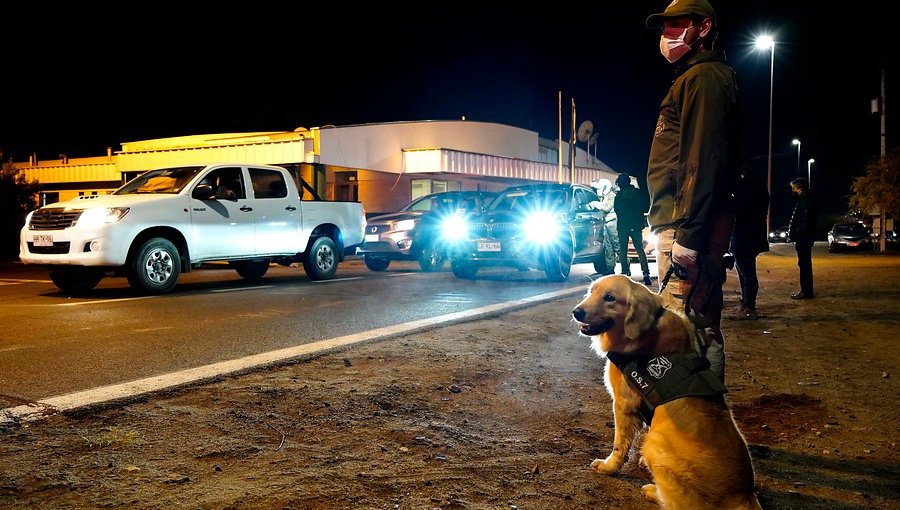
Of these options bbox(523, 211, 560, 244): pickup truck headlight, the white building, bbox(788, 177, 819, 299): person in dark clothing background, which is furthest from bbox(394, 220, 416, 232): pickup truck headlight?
the white building

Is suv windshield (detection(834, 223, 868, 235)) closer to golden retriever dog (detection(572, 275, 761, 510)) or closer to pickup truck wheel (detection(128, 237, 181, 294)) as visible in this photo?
pickup truck wheel (detection(128, 237, 181, 294))

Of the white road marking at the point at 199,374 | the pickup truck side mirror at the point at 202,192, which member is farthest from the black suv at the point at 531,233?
the pickup truck side mirror at the point at 202,192

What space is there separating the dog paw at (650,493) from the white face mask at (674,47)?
205 centimetres

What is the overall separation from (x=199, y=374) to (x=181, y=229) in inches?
240

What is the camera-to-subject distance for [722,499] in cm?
239

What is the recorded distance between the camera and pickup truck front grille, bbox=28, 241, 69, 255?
9.88 meters

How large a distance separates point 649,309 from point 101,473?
8.48 ft

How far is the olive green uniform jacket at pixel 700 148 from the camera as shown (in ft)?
10.2

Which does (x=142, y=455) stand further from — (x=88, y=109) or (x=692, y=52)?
(x=88, y=109)

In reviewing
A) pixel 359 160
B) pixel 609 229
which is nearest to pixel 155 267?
pixel 609 229

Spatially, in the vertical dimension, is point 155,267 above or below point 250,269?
above

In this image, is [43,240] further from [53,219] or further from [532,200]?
[532,200]

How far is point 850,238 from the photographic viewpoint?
3472cm

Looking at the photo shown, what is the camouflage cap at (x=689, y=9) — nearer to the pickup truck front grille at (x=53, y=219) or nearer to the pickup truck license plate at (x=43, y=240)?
the pickup truck front grille at (x=53, y=219)
